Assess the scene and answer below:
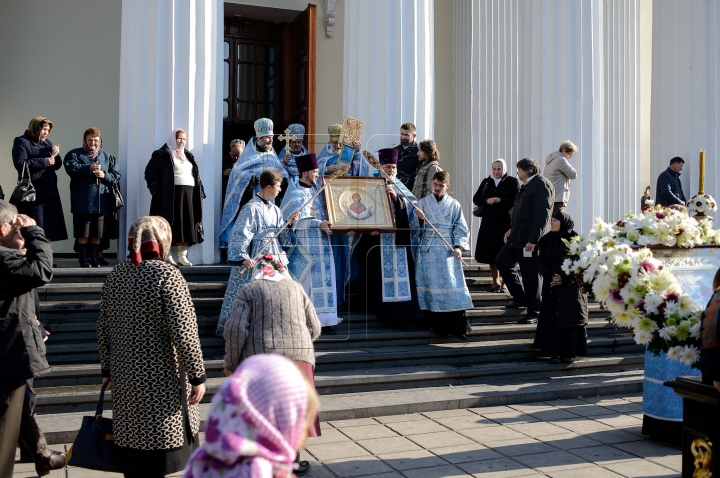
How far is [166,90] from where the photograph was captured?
30.5ft

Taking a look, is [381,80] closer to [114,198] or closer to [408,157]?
[408,157]

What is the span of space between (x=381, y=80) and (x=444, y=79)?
17.1 ft

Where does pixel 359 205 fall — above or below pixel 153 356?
above

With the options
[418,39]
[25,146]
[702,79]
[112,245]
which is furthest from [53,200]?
[702,79]

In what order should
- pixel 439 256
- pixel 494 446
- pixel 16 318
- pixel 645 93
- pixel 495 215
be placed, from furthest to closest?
pixel 645 93 < pixel 495 215 < pixel 439 256 < pixel 494 446 < pixel 16 318

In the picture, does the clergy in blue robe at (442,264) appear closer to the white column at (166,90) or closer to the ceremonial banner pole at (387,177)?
the ceremonial banner pole at (387,177)

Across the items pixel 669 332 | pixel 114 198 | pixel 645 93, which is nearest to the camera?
pixel 669 332

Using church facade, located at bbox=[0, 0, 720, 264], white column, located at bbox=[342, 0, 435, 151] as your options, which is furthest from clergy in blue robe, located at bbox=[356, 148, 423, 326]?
church facade, located at bbox=[0, 0, 720, 264]

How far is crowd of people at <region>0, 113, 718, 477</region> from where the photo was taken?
3.98m

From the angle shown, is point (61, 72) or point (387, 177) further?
point (61, 72)

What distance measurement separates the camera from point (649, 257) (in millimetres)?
5301

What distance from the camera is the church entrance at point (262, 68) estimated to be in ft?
45.5

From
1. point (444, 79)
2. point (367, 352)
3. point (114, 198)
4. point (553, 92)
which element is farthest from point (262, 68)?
point (367, 352)

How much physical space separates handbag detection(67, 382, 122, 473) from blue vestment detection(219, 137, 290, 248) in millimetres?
5293
